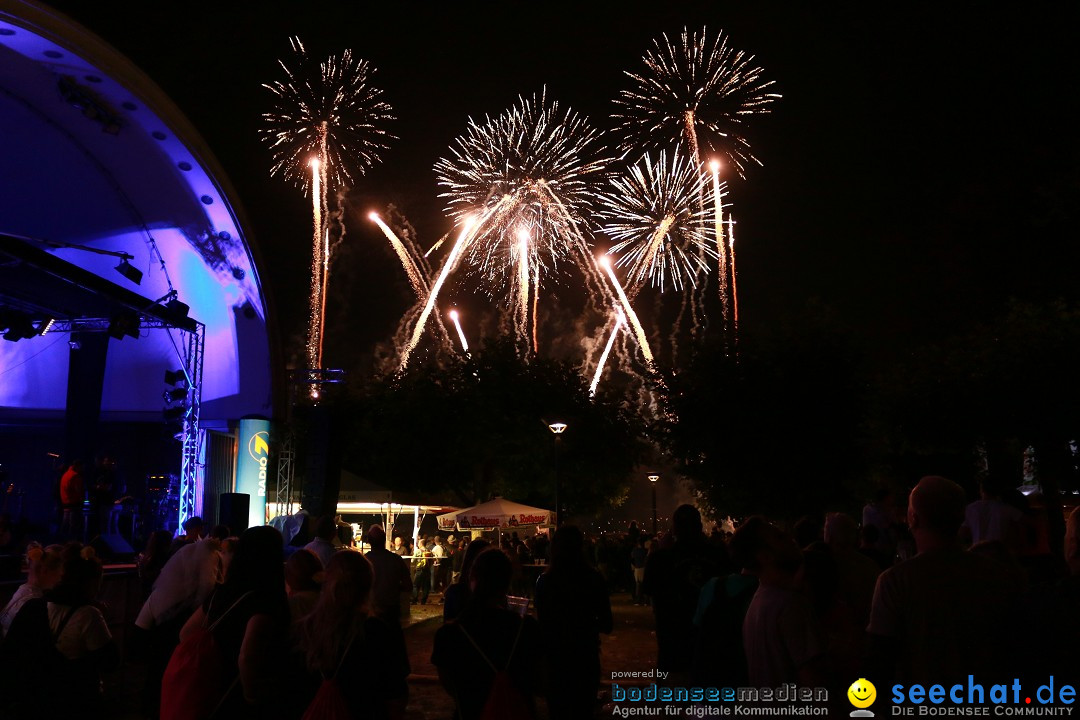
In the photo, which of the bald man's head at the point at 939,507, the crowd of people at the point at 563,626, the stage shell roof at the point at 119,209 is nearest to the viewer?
the crowd of people at the point at 563,626

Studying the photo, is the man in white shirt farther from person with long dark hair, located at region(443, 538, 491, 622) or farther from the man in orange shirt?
the man in orange shirt

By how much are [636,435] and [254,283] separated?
19.3m

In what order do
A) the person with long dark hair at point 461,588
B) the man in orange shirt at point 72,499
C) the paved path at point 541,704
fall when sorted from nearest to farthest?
the person with long dark hair at point 461,588 → the paved path at point 541,704 → the man in orange shirt at point 72,499

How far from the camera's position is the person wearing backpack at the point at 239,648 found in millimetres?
3820

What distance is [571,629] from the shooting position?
563 cm

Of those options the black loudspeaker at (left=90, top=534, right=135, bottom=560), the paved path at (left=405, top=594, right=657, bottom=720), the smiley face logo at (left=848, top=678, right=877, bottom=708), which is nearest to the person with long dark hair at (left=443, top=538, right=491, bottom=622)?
the paved path at (left=405, top=594, right=657, bottom=720)

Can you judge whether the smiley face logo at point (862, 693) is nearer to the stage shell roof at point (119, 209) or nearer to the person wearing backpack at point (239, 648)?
the person wearing backpack at point (239, 648)

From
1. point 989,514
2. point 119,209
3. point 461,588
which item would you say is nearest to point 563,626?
point 461,588

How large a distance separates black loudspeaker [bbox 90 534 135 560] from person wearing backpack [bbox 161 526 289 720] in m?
12.7

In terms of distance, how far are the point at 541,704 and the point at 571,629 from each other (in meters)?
4.28

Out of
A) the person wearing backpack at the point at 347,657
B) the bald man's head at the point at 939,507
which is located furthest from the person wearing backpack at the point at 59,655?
the bald man's head at the point at 939,507

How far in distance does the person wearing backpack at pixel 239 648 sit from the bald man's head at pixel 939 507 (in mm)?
2756

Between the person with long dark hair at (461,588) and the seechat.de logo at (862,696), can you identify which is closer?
the seechat.de logo at (862,696)

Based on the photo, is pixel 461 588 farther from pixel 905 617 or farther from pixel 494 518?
pixel 494 518
